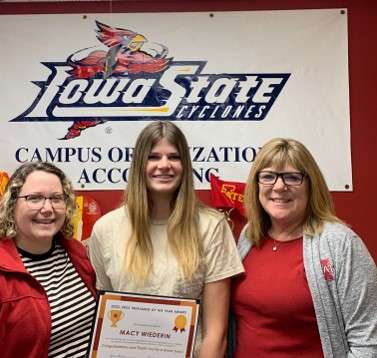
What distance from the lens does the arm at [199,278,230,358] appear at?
5.16ft

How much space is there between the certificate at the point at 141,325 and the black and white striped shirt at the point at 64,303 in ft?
0.25

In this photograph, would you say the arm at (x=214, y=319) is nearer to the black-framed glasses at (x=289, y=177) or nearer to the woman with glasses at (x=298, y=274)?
the woman with glasses at (x=298, y=274)

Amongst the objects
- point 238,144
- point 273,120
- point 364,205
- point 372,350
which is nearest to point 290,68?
point 273,120

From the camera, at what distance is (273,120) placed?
97.3 inches

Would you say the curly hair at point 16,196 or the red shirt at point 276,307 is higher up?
the curly hair at point 16,196

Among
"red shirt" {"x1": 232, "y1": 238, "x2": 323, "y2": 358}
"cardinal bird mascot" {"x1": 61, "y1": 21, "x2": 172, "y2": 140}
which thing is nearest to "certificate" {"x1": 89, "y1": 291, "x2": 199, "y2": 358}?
"red shirt" {"x1": 232, "y1": 238, "x2": 323, "y2": 358}

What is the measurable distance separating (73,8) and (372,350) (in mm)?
2126

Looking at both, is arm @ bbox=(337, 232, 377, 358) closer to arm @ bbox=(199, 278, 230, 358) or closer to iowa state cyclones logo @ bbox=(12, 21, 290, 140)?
arm @ bbox=(199, 278, 230, 358)

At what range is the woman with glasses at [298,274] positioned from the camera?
1.48 m

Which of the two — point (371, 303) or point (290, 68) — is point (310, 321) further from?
point (290, 68)

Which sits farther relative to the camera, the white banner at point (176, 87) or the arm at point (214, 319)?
A: the white banner at point (176, 87)

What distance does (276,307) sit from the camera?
5.05 feet

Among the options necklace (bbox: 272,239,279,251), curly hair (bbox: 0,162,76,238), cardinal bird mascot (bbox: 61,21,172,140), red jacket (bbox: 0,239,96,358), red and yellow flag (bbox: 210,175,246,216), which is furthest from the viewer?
cardinal bird mascot (bbox: 61,21,172,140)

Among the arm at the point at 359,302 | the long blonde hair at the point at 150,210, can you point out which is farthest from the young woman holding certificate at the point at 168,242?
the arm at the point at 359,302
